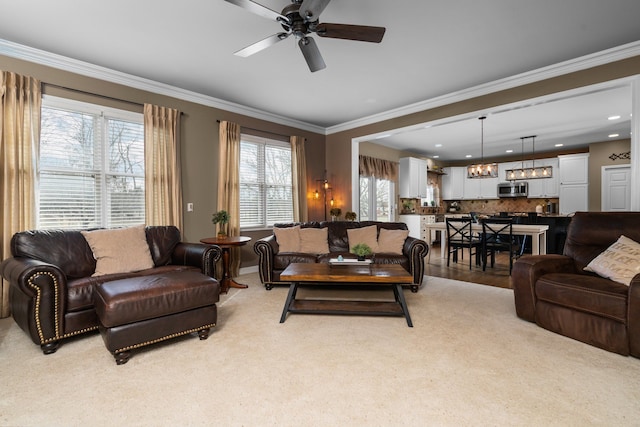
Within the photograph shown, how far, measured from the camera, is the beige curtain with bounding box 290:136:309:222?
565 cm

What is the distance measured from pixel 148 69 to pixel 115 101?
1.94 ft

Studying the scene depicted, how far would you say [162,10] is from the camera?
2.56 metres

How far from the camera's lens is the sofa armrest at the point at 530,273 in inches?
110

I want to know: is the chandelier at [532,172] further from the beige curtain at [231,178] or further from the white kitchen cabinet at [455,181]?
the beige curtain at [231,178]

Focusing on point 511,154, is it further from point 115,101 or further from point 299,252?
point 115,101

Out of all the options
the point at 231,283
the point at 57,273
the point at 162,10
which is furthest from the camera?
the point at 231,283

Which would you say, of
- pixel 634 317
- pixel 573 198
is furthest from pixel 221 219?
pixel 573 198

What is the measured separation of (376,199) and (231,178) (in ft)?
13.2

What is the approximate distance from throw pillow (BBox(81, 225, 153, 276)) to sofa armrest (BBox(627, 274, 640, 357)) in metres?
4.20

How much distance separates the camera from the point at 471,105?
426 cm

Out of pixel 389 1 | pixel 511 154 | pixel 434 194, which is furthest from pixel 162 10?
pixel 511 154

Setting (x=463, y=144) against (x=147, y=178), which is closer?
(x=147, y=178)

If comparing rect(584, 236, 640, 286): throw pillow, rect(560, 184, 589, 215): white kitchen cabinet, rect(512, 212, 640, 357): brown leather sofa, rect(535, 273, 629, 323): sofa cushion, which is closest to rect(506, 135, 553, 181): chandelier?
rect(560, 184, 589, 215): white kitchen cabinet

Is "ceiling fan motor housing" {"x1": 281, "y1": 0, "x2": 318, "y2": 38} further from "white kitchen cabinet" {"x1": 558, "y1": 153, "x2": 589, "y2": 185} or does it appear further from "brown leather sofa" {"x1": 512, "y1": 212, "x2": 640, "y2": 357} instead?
"white kitchen cabinet" {"x1": 558, "y1": 153, "x2": 589, "y2": 185}
